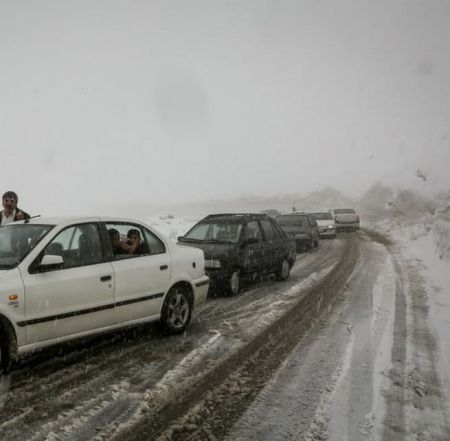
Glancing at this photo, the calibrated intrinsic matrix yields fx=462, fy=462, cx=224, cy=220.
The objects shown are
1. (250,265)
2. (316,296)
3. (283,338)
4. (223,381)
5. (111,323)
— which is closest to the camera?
(223,381)

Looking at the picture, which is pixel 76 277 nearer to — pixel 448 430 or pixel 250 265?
pixel 448 430

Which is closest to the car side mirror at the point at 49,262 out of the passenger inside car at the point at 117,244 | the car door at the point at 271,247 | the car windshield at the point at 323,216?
the passenger inside car at the point at 117,244

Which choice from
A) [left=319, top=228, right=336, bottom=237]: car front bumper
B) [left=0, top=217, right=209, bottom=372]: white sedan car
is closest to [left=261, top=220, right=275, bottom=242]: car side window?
[left=0, top=217, right=209, bottom=372]: white sedan car

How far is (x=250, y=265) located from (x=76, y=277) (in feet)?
16.9

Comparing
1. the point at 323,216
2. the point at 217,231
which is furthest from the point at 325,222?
the point at 217,231

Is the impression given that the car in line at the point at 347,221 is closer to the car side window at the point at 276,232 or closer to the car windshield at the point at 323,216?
the car windshield at the point at 323,216

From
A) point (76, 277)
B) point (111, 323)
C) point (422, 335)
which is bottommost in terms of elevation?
point (422, 335)

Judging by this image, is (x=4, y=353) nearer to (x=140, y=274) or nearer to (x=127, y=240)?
(x=140, y=274)

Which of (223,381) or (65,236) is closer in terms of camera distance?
(223,381)

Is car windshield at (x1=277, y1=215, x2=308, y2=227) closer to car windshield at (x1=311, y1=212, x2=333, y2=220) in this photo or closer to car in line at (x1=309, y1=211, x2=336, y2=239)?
car in line at (x1=309, y1=211, x2=336, y2=239)

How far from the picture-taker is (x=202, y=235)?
9867 mm

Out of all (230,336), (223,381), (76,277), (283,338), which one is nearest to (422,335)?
(283,338)

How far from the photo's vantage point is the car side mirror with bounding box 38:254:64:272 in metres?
4.49

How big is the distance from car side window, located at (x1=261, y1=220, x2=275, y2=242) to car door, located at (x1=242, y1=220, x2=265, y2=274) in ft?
0.75
